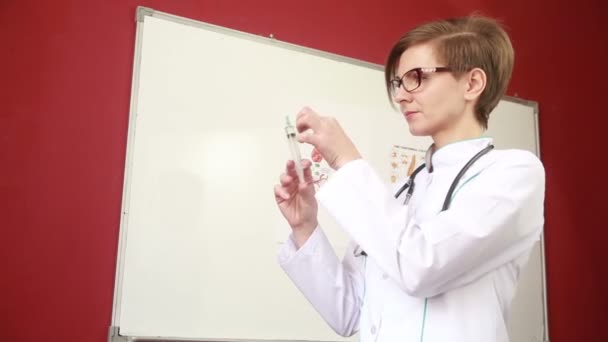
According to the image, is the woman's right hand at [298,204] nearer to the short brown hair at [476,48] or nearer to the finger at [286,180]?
the finger at [286,180]

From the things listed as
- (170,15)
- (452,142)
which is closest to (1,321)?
(170,15)

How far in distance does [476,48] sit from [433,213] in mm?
302

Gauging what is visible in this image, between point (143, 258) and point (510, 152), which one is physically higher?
point (510, 152)

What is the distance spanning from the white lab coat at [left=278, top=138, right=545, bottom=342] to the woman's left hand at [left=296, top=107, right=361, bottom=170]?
0.02 metres

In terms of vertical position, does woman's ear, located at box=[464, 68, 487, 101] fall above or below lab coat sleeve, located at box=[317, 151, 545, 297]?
above

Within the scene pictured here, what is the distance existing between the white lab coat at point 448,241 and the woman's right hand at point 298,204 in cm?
16

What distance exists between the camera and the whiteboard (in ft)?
5.57

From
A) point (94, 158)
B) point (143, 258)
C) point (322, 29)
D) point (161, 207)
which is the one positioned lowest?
point (143, 258)

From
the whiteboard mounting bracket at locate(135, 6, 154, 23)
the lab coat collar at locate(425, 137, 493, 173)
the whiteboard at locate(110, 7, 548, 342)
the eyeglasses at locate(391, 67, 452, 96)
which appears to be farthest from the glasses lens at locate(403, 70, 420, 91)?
the whiteboard mounting bracket at locate(135, 6, 154, 23)

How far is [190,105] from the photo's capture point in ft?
6.00

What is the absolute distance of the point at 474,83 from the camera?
3.13ft

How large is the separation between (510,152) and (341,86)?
1.35 meters

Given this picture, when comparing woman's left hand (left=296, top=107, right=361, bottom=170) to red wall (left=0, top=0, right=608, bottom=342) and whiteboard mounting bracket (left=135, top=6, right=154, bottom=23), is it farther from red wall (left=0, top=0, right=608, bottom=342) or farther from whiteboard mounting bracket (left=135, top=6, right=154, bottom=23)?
whiteboard mounting bracket (left=135, top=6, right=154, bottom=23)

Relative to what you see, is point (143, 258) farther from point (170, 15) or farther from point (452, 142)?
point (452, 142)
